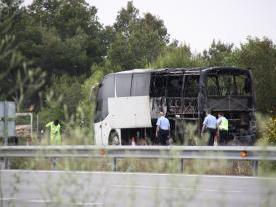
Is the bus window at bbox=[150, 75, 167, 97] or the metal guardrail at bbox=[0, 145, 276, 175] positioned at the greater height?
the bus window at bbox=[150, 75, 167, 97]

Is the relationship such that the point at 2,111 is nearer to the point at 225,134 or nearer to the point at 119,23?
the point at 225,134

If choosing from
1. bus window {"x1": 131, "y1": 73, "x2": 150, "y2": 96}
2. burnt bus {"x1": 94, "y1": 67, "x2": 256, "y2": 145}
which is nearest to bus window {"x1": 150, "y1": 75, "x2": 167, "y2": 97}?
burnt bus {"x1": 94, "y1": 67, "x2": 256, "y2": 145}

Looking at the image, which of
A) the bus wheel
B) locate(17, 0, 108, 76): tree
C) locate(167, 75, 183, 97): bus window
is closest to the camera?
locate(167, 75, 183, 97): bus window

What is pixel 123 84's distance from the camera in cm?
3803

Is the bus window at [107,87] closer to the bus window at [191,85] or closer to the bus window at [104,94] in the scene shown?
the bus window at [104,94]

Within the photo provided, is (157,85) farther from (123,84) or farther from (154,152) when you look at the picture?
(154,152)

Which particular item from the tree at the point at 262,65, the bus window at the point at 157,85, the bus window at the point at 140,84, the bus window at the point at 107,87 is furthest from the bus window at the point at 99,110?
the tree at the point at 262,65

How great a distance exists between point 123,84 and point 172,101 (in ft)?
14.9

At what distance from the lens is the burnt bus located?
109ft

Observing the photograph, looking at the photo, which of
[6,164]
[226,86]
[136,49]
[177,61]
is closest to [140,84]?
[226,86]

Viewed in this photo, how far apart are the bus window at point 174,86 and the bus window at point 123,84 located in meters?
3.14

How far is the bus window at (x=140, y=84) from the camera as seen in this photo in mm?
35938

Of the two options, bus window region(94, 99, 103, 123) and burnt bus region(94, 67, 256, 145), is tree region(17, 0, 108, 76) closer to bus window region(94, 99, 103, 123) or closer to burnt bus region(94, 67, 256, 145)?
bus window region(94, 99, 103, 123)

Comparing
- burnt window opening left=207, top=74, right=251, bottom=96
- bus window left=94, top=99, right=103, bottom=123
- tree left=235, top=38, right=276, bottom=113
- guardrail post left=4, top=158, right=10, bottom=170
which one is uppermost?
tree left=235, top=38, right=276, bottom=113
